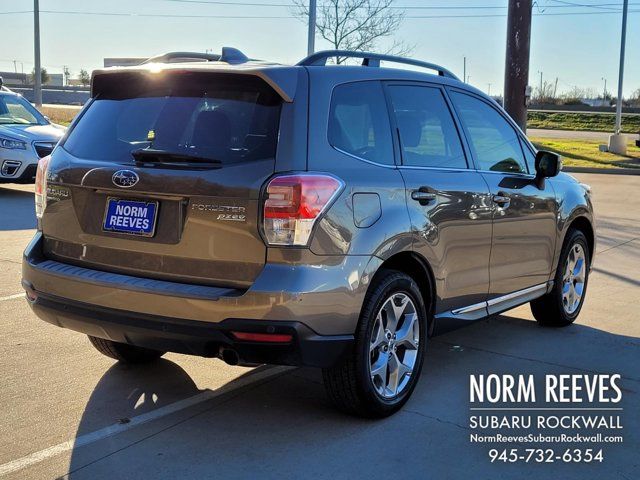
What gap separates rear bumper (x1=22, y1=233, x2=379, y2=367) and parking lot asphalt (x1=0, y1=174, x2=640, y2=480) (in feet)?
1.50

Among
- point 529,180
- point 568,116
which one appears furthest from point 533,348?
point 568,116

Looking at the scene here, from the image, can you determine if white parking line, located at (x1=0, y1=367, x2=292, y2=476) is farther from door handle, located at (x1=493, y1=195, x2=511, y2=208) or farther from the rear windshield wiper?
door handle, located at (x1=493, y1=195, x2=511, y2=208)

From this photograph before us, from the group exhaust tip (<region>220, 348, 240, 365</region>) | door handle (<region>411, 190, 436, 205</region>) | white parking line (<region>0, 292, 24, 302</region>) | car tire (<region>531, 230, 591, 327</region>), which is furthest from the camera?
white parking line (<region>0, 292, 24, 302</region>)

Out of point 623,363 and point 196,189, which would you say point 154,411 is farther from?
point 623,363

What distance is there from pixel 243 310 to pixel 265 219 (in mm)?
422

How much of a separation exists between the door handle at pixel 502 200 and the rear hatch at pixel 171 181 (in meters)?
1.89

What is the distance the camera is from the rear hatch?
12.5 ft

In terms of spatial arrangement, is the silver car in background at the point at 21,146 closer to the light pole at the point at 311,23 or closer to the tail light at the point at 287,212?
the light pole at the point at 311,23

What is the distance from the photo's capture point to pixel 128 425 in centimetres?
418

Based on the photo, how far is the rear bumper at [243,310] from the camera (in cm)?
372

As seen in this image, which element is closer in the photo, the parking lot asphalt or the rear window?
the parking lot asphalt

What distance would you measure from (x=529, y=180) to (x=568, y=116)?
6195cm

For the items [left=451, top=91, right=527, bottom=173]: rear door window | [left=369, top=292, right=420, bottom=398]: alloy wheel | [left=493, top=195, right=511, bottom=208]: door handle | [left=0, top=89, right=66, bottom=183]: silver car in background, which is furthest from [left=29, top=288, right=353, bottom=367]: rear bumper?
[left=0, top=89, right=66, bottom=183]: silver car in background

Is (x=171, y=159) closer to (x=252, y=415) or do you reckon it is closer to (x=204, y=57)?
(x=204, y=57)
